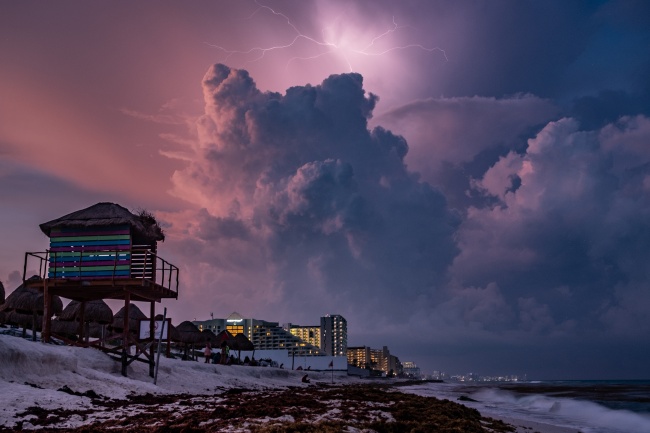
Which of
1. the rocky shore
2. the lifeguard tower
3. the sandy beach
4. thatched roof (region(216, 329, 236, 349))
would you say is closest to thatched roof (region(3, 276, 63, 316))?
the lifeguard tower

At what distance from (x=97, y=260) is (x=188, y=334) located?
85.5 ft

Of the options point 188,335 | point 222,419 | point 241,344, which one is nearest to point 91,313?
point 188,335

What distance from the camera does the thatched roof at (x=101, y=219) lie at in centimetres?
3016

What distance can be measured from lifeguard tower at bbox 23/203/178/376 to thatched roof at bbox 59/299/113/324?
1287 centimetres

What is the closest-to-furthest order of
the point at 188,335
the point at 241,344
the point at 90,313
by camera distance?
the point at 90,313 → the point at 188,335 → the point at 241,344

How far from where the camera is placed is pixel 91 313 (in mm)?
43875

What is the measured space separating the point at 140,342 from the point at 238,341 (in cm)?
3663

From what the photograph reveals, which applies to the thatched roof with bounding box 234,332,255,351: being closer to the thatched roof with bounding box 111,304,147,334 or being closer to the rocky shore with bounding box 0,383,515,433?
the thatched roof with bounding box 111,304,147,334

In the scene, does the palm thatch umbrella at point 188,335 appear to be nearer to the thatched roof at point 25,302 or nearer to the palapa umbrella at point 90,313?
the palapa umbrella at point 90,313

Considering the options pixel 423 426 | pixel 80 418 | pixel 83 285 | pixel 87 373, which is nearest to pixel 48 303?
pixel 83 285

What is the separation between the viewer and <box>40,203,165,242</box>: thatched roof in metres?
30.2

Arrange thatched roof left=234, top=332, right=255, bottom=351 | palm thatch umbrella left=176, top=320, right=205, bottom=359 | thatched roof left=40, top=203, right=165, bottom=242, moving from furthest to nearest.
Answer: thatched roof left=234, top=332, right=255, bottom=351 → palm thatch umbrella left=176, top=320, right=205, bottom=359 → thatched roof left=40, top=203, right=165, bottom=242

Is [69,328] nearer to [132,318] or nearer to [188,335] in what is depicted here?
[132,318]

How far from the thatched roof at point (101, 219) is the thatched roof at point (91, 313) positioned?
538 inches
